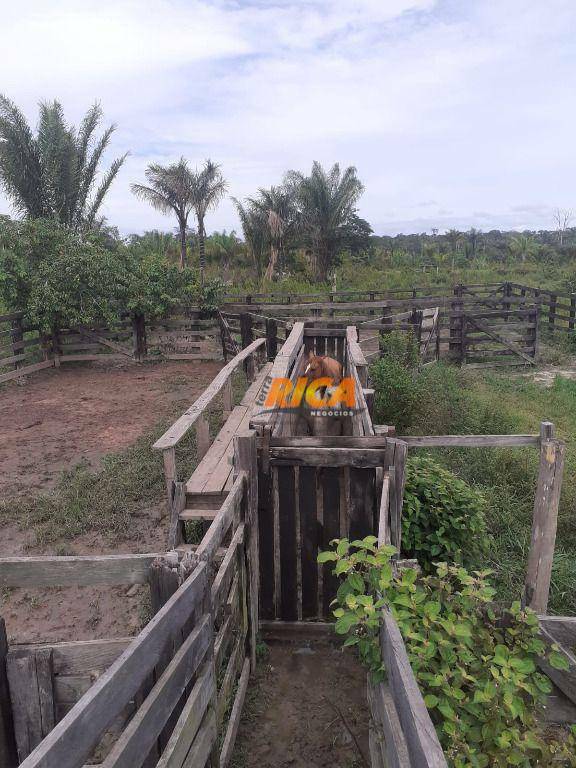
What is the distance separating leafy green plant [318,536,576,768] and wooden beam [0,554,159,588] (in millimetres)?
857

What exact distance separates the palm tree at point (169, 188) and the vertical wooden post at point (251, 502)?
2578cm

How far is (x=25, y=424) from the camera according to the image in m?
9.58

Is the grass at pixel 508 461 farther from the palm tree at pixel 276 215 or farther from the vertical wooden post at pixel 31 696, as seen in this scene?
the palm tree at pixel 276 215

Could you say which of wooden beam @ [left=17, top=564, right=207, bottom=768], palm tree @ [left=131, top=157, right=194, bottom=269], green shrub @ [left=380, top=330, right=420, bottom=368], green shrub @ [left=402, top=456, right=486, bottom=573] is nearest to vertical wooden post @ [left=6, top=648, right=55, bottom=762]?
wooden beam @ [left=17, top=564, right=207, bottom=768]

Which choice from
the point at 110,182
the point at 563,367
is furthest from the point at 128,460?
the point at 110,182

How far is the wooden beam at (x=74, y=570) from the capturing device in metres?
2.28

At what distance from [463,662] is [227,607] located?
144 centimetres

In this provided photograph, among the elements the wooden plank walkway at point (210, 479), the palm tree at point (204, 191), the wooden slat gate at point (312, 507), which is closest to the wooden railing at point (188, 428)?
the wooden plank walkway at point (210, 479)

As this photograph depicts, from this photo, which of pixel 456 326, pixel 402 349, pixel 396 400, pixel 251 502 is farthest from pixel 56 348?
pixel 251 502

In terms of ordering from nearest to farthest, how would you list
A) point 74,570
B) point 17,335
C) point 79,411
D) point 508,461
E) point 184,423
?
point 74,570, point 184,423, point 508,461, point 79,411, point 17,335

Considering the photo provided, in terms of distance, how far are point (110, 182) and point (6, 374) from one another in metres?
10.4

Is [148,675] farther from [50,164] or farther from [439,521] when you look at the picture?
[50,164]

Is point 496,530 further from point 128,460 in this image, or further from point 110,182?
point 110,182

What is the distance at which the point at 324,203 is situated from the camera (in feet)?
102
